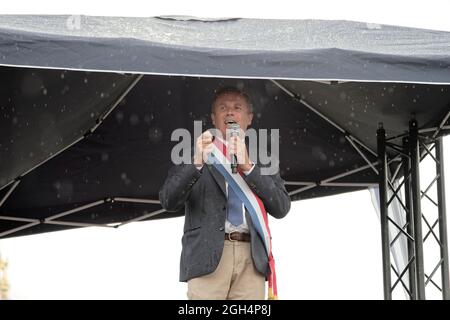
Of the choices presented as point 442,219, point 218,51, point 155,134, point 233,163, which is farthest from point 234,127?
point 442,219

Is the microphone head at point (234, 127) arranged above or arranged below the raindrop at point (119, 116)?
below

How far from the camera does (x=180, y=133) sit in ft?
28.6

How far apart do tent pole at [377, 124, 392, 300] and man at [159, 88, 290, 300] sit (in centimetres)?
298

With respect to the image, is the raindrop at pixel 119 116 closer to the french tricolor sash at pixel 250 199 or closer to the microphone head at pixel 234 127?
the french tricolor sash at pixel 250 199

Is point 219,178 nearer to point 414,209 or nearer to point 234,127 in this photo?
point 234,127

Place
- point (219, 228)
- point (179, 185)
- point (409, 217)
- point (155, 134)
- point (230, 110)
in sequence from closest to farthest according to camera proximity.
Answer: point (179, 185)
point (219, 228)
point (230, 110)
point (409, 217)
point (155, 134)

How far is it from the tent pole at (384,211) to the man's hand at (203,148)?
3.42 meters

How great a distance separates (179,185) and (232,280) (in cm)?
63

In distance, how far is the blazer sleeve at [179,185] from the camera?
5.48 metres

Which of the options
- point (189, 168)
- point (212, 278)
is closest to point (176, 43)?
point (189, 168)

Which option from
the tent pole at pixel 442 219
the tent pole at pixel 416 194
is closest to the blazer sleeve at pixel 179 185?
the tent pole at pixel 416 194

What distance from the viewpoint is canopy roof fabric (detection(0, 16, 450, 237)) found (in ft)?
19.6

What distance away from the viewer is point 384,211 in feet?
28.1
